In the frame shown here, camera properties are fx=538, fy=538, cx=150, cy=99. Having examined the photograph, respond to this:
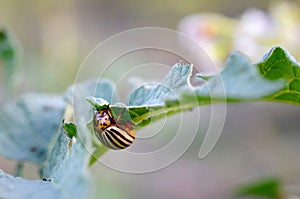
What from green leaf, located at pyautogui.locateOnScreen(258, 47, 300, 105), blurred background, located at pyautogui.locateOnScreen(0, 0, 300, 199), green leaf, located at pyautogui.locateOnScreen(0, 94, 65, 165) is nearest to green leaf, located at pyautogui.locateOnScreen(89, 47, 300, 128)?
green leaf, located at pyautogui.locateOnScreen(258, 47, 300, 105)

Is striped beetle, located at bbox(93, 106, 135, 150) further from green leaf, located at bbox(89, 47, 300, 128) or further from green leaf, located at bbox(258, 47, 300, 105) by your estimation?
green leaf, located at bbox(258, 47, 300, 105)

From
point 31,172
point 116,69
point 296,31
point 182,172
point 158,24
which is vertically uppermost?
point 158,24

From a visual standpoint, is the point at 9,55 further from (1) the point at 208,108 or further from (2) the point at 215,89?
(1) the point at 208,108

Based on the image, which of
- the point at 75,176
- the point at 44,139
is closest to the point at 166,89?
the point at 75,176

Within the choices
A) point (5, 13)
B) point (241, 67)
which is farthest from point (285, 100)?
point (5, 13)

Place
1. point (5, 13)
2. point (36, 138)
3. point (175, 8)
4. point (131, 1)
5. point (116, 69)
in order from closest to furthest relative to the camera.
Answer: point (36, 138) < point (116, 69) < point (5, 13) < point (175, 8) < point (131, 1)

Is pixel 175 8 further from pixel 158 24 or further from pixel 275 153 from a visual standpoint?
pixel 275 153
